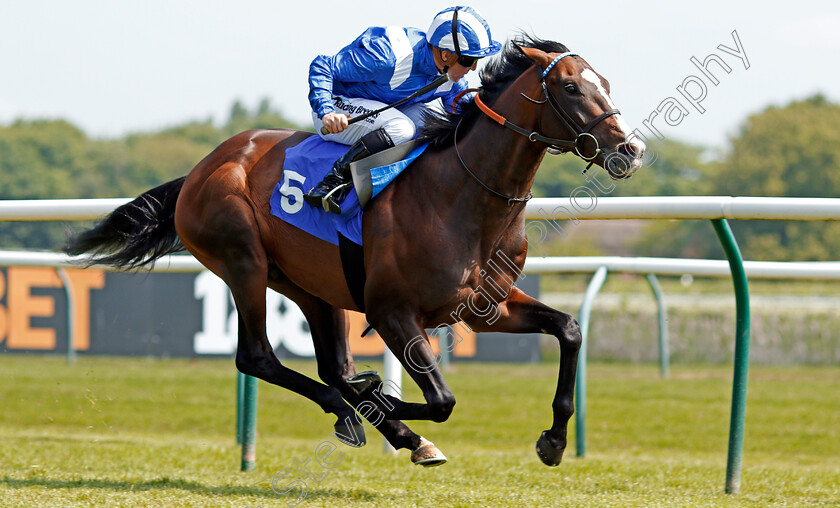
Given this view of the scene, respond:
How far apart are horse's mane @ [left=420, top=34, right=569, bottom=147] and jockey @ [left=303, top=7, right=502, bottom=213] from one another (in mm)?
68

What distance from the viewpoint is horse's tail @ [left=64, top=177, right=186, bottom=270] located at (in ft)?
15.6

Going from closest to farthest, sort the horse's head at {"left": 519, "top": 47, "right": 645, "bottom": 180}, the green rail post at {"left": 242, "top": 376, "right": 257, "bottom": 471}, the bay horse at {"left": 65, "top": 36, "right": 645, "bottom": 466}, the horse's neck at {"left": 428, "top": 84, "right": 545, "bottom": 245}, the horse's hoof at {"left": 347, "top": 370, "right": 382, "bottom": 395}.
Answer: the horse's head at {"left": 519, "top": 47, "right": 645, "bottom": 180}, the bay horse at {"left": 65, "top": 36, "right": 645, "bottom": 466}, the horse's neck at {"left": 428, "top": 84, "right": 545, "bottom": 245}, the horse's hoof at {"left": 347, "top": 370, "right": 382, "bottom": 395}, the green rail post at {"left": 242, "top": 376, "right": 257, "bottom": 471}

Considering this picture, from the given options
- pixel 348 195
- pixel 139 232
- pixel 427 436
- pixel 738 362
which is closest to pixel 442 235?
pixel 348 195

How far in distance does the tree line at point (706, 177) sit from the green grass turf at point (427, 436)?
37.8m

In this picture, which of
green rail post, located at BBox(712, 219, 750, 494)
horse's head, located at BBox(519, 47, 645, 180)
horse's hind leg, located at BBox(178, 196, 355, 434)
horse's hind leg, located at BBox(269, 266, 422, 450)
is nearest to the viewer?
horse's head, located at BBox(519, 47, 645, 180)

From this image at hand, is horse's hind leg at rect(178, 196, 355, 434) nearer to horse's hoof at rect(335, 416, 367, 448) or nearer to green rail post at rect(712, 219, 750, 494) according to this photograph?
horse's hoof at rect(335, 416, 367, 448)

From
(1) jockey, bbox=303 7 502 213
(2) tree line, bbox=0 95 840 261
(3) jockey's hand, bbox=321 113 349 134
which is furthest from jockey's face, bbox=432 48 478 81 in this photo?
(2) tree line, bbox=0 95 840 261

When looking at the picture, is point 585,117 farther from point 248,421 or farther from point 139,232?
point 248,421

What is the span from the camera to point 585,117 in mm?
3479

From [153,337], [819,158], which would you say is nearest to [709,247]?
[819,158]

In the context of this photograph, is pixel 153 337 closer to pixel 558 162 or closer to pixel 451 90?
pixel 451 90

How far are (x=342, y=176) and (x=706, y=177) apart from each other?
65.6 meters

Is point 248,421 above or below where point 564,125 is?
below

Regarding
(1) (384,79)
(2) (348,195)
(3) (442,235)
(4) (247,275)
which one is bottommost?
(4) (247,275)
